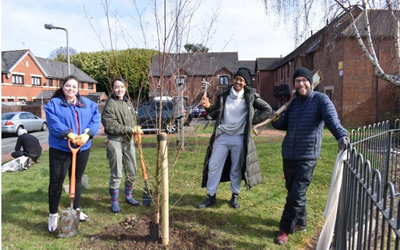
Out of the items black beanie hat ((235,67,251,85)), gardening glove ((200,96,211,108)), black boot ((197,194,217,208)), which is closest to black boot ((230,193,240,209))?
black boot ((197,194,217,208))

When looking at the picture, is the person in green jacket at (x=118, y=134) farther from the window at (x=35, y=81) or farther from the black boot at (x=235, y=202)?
the window at (x=35, y=81)

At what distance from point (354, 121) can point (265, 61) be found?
83.0 feet

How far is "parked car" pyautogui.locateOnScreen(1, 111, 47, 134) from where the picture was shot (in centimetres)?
1734

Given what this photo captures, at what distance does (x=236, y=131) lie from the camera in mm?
4062

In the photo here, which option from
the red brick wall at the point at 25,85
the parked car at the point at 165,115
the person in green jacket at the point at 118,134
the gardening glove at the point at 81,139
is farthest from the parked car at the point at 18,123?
the parked car at the point at 165,115

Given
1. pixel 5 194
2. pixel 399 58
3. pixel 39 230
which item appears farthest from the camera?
pixel 399 58

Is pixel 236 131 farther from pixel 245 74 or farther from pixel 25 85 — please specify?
pixel 25 85

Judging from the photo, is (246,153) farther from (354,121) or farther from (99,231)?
(354,121)

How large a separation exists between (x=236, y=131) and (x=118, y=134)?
157 cm

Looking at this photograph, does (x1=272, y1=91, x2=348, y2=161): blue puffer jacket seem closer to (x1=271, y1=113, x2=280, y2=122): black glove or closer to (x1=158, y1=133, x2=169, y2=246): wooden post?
(x1=271, y1=113, x2=280, y2=122): black glove

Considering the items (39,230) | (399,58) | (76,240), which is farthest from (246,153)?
(399,58)

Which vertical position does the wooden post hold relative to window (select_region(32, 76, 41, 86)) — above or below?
below

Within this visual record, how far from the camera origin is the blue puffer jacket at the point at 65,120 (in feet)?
11.2

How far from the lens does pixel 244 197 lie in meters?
4.74
